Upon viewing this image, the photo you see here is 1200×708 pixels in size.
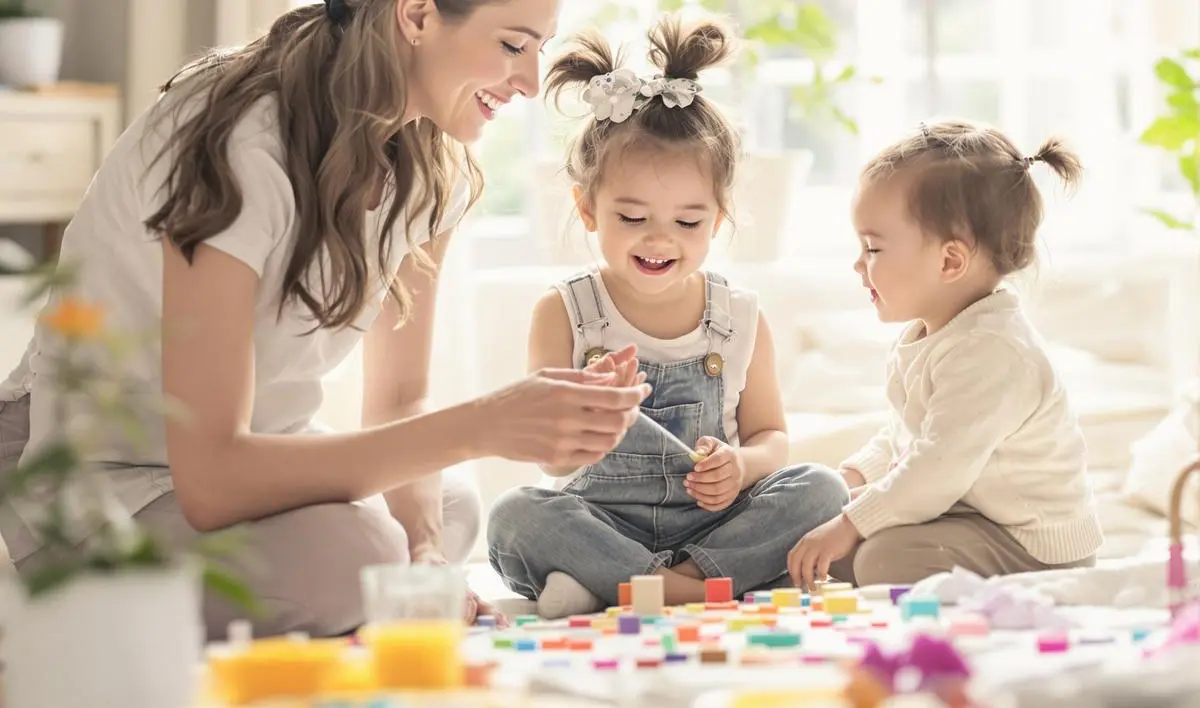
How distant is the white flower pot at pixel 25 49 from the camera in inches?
111

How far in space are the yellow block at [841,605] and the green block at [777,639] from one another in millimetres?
218

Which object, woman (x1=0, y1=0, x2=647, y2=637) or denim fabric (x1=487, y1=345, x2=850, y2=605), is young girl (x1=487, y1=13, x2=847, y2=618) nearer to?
denim fabric (x1=487, y1=345, x2=850, y2=605)

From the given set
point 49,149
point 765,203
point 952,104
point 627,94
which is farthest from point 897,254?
point 952,104

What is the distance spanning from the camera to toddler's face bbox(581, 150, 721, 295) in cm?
200

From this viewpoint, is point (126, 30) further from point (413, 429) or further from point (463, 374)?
point (413, 429)

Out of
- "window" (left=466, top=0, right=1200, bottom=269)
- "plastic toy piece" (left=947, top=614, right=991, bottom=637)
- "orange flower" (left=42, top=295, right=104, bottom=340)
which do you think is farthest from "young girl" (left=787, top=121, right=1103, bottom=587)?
"window" (left=466, top=0, right=1200, bottom=269)

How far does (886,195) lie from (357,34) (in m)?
0.73

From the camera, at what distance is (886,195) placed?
2.00m

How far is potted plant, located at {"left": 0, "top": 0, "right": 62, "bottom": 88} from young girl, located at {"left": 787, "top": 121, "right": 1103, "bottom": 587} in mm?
1644

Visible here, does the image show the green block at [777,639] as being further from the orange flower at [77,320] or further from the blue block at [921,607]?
the orange flower at [77,320]

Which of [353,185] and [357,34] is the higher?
[357,34]

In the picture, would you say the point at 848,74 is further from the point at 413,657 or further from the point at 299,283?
the point at 413,657

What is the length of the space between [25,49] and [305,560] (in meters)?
1.63

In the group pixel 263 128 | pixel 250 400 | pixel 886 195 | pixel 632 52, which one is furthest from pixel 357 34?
pixel 632 52
